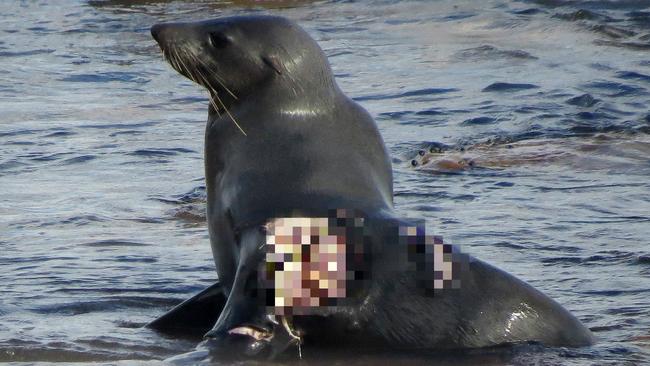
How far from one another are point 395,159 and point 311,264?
433 centimetres

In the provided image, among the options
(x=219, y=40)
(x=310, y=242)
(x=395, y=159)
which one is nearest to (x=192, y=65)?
(x=219, y=40)

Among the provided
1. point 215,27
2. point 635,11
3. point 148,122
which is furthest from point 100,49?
point 215,27

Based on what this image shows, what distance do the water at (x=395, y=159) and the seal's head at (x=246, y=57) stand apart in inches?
38.5

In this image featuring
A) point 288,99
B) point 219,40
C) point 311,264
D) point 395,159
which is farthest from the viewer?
point 395,159

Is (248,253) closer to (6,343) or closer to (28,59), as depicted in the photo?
(6,343)

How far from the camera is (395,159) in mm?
9609

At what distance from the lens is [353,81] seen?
12984 mm

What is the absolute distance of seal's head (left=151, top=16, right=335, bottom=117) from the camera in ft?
19.8

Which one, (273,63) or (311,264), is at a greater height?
(273,63)

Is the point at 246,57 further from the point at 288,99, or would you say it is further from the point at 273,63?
the point at 288,99

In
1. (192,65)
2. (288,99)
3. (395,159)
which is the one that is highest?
(192,65)

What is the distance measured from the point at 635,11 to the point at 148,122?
6891mm

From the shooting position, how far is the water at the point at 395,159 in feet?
20.6

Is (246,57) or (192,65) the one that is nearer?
(246,57)
